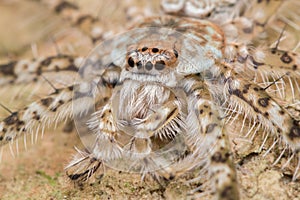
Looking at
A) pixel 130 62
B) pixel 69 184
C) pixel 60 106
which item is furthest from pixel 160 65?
pixel 69 184

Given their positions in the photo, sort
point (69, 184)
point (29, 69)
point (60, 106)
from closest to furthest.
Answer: point (69, 184) → point (60, 106) → point (29, 69)

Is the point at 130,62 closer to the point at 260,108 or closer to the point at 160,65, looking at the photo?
the point at 160,65

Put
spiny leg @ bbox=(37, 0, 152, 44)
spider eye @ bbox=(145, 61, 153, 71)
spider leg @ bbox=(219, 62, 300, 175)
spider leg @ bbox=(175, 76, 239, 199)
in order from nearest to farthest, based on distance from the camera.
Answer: spider leg @ bbox=(175, 76, 239, 199) → spider leg @ bbox=(219, 62, 300, 175) → spider eye @ bbox=(145, 61, 153, 71) → spiny leg @ bbox=(37, 0, 152, 44)

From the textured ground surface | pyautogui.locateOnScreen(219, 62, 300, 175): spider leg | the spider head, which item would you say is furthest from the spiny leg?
pyautogui.locateOnScreen(219, 62, 300, 175): spider leg

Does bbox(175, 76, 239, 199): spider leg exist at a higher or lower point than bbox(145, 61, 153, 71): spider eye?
lower

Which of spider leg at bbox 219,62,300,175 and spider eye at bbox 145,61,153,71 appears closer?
spider leg at bbox 219,62,300,175

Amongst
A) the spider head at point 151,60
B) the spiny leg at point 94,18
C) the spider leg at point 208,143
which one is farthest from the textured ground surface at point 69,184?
the spider head at point 151,60

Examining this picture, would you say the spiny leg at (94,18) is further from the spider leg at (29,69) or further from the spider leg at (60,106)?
the spider leg at (60,106)

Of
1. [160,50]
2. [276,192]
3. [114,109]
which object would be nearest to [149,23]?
[160,50]

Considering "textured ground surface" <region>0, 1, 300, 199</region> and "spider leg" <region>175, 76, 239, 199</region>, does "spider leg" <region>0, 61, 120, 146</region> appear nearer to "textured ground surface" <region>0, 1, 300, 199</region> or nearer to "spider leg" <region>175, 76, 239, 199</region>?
"textured ground surface" <region>0, 1, 300, 199</region>
